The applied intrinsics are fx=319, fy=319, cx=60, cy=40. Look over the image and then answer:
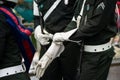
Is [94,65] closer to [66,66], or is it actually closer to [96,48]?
[96,48]

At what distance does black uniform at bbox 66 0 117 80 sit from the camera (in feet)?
6.72

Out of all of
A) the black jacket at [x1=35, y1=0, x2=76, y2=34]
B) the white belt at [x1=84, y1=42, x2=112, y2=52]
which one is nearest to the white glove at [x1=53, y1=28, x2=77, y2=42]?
the white belt at [x1=84, y1=42, x2=112, y2=52]

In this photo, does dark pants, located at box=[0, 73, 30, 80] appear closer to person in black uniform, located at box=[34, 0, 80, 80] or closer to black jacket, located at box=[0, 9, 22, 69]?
black jacket, located at box=[0, 9, 22, 69]

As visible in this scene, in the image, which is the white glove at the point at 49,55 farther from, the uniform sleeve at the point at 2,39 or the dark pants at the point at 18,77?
the uniform sleeve at the point at 2,39

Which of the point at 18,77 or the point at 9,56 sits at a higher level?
the point at 9,56

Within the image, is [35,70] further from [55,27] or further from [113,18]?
[113,18]

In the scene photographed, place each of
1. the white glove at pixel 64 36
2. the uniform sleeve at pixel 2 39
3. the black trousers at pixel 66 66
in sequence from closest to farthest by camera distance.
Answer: the uniform sleeve at pixel 2 39 → the white glove at pixel 64 36 → the black trousers at pixel 66 66

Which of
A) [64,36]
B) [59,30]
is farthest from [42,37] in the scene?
[64,36]

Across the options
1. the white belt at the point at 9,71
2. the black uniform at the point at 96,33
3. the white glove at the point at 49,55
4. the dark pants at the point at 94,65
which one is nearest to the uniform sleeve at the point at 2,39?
the white belt at the point at 9,71

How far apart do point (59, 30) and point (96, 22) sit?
23.6 inches

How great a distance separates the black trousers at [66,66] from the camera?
2.47m

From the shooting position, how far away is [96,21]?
2045 millimetres

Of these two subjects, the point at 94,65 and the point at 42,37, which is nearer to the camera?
the point at 94,65

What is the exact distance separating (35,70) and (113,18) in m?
0.66
